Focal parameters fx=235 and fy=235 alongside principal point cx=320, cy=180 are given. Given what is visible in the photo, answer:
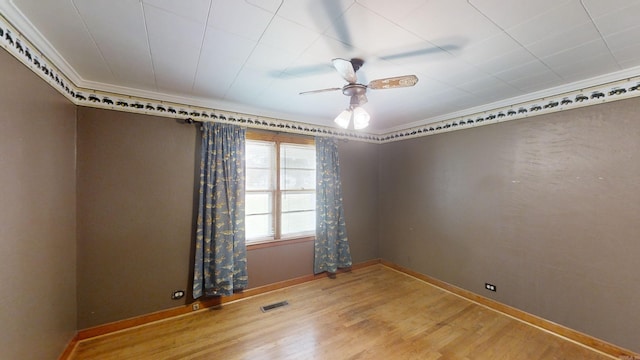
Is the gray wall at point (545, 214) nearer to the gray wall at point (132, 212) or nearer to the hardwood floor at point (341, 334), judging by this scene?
the hardwood floor at point (341, 334)

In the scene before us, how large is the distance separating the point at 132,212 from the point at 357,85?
2.55m

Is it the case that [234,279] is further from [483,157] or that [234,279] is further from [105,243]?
[483,157]

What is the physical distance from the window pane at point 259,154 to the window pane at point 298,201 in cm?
53

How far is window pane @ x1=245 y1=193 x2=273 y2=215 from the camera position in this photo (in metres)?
3.17

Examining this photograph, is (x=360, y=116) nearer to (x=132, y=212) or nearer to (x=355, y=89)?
(x=355, y=89)

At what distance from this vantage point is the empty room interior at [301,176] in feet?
4.65

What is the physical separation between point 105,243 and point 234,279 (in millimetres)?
1359

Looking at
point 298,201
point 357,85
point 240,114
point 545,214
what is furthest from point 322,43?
point 545,214

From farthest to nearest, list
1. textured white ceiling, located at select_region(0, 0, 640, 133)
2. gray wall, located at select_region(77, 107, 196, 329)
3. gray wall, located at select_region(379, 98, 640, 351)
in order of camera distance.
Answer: gray wall, located at select_region(77, 107, 196, 329), gray wall, located at select_region(379, 98, 640, 351), textured white ceiling, located at select_region(0, 0, 640, 133)

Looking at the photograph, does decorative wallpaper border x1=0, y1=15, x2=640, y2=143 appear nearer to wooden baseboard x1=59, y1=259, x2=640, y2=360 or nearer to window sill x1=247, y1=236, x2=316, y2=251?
window sill x1=247, y1=236, x2=316, y2=251

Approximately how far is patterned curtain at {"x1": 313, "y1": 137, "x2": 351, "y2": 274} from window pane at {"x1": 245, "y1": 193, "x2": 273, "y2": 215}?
2.45 ft

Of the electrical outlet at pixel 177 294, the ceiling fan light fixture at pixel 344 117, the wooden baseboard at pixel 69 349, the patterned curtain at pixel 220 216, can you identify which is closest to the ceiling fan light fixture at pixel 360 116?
the ceiling fan light fixture at pixel 344 117

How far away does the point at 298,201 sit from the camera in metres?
3.61

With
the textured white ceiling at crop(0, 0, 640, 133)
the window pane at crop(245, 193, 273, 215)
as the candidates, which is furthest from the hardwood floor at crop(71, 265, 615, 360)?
the textured white ceiling at crop(0, 0, 640, 133)
